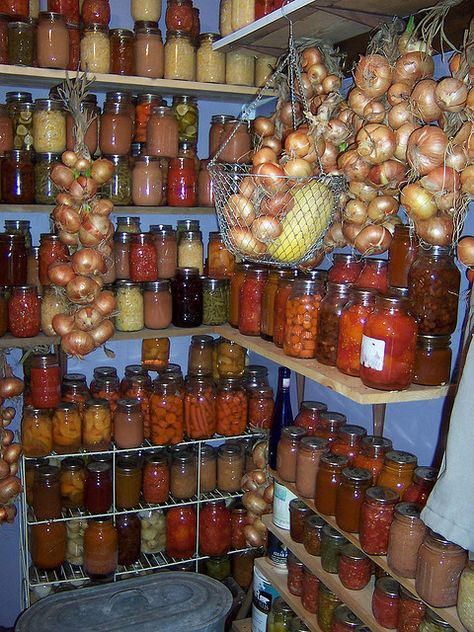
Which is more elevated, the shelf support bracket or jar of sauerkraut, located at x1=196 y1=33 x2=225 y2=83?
jar of sauerkraut, located at x1=196 y1=33 x2=225 y2=83

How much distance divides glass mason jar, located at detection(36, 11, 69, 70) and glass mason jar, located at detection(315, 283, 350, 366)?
0.96m

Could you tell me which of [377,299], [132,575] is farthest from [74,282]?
[132,575]

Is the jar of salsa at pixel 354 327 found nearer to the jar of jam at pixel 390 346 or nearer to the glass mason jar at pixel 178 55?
the jar of jam at pixel 390 346

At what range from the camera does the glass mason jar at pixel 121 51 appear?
1775 millimetres

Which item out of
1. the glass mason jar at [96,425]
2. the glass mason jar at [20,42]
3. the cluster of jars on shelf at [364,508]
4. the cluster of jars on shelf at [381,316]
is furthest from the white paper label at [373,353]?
the glass mason jar at [20,42]

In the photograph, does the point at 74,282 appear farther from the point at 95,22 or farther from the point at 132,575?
the point at 132,575

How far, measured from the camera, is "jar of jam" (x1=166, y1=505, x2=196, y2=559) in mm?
1987

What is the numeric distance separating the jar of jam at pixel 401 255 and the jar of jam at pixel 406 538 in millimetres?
410

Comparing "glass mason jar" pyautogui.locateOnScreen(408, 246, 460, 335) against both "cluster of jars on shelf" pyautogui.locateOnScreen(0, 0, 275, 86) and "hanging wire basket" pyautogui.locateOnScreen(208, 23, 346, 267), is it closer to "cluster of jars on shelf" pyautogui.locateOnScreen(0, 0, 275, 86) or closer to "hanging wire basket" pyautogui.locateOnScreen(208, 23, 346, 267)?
"hanging wire basket" pyautogui.locateOnScreen(208, 23, 346, 267)

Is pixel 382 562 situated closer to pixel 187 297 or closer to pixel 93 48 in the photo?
pixel 187 297

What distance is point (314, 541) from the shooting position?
147 centimetres

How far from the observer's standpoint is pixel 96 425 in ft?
6.00

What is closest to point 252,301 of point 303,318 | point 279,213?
point 303,318

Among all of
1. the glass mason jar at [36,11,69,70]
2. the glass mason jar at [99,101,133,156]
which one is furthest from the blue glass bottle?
the glass mason jar at [36,11,69,70]
